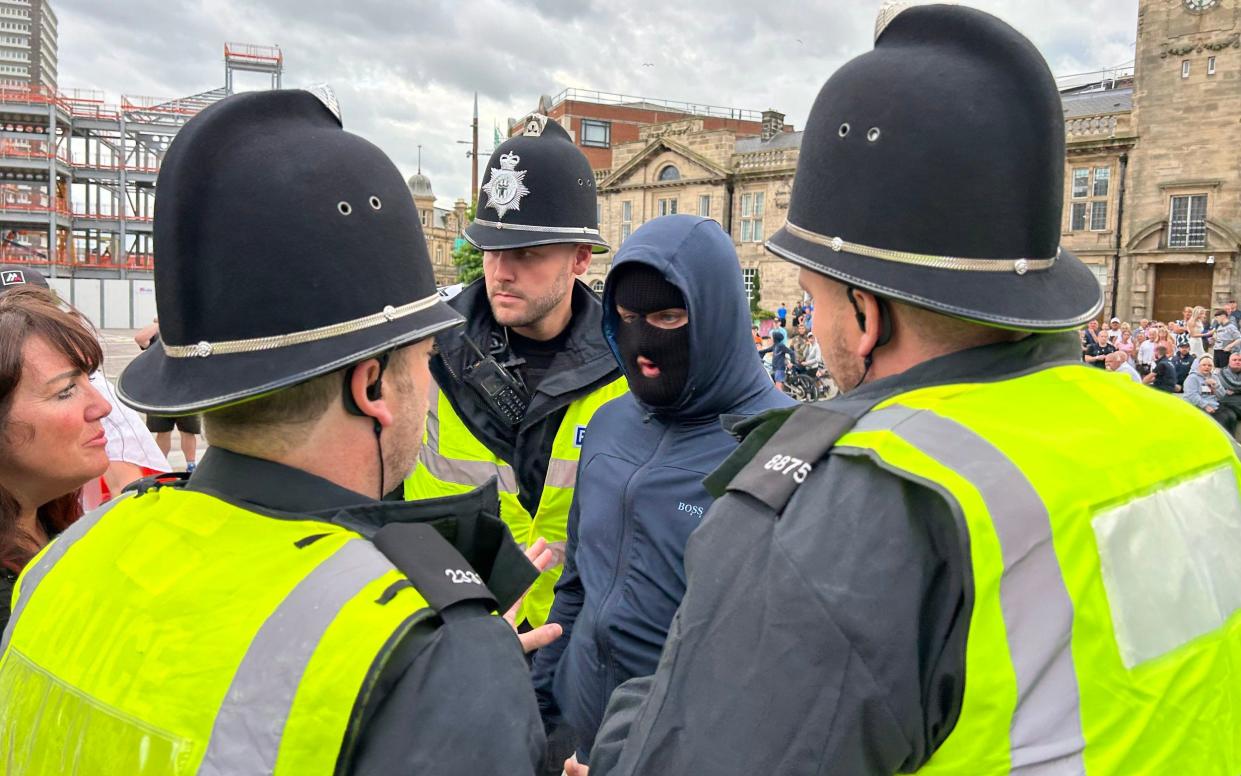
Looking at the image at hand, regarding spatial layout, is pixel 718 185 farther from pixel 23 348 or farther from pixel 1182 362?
pixel 23 348

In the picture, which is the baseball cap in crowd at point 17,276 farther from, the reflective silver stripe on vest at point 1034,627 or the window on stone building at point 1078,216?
the window on stone building at point 1078,216

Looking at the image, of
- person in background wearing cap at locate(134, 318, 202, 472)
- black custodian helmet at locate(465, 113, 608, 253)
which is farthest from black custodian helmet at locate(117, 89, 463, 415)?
person in background wearing cap at locate(134, 318, 202, 472)

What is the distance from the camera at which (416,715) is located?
1090mm

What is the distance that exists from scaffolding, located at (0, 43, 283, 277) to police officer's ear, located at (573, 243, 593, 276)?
38837mm

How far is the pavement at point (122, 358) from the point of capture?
413 inches

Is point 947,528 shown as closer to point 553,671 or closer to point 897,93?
point 897,93

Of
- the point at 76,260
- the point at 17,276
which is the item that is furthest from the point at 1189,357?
the point at 76,260

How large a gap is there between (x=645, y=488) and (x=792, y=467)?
3.72ft

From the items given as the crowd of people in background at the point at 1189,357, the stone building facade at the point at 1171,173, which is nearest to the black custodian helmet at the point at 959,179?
the crowd of people in background at the point at 1189,357

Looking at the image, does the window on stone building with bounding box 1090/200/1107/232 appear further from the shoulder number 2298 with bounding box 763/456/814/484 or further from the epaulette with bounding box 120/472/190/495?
the epaulette with bounding box 120/472/190/495

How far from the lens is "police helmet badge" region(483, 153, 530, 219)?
3.41m

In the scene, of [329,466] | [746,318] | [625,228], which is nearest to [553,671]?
[746,318]

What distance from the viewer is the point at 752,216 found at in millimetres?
36688

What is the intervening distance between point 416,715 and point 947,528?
0.70m
